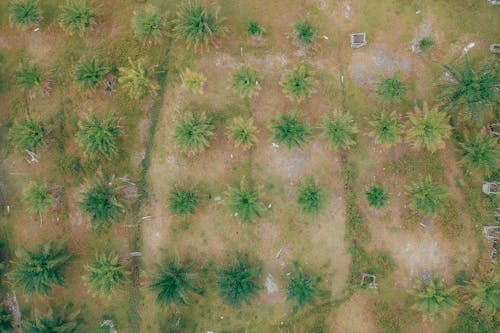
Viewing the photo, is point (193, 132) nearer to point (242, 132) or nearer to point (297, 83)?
point (242, 132)

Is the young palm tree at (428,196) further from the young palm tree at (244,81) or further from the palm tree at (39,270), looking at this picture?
the palm tree at (39,270)

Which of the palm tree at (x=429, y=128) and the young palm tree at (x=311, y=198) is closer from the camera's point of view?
the palm tree at (x=429, y=128)

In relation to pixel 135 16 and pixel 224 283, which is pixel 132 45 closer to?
pixel 135 16

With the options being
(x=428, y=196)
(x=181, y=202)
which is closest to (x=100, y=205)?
(x=181, y=202)

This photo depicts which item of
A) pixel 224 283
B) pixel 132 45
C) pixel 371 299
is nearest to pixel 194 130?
pixel 132 45

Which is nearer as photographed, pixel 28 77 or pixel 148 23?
pixel 148 23

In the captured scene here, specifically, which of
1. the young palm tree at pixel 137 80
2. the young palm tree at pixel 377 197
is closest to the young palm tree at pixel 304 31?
the young palm tree at pixel 137 80
